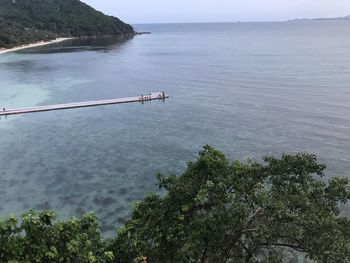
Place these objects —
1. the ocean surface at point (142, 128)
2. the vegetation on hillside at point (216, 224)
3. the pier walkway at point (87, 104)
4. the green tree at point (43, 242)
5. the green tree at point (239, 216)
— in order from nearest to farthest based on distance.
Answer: the green tree at point (43, 242) < the vegetation on hillside at point (216, 224) < the green tree at point (239, 216) < the ocean surface at point (142, 128) < the pier walkway at point (87, 104)

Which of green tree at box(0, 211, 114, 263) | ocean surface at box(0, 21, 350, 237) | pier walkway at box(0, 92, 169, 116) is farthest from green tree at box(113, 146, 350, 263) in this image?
pier walkway at box(0, 92, 169, 116)

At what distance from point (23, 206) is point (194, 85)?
5028cm

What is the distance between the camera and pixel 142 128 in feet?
166

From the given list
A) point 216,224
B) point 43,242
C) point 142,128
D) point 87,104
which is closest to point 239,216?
point 216,224

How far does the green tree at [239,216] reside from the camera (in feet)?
46.2

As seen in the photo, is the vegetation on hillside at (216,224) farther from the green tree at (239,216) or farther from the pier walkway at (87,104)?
the pier walkway at (87,104)

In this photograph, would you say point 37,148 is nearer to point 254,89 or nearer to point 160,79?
point 254,89

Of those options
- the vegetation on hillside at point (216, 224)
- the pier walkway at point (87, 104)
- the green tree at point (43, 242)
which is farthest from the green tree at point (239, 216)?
the pier walkway at point (87, 104)

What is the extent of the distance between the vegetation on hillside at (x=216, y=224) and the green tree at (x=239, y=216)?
4 centimetres

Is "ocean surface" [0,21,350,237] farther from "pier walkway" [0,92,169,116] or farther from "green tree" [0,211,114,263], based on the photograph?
"green tree" [0,211,114,263]

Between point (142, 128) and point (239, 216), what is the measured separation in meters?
36.2

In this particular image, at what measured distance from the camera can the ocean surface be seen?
108ft

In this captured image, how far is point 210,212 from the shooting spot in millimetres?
16484

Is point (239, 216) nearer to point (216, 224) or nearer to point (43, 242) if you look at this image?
point (216, 224)
